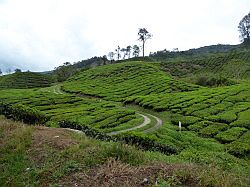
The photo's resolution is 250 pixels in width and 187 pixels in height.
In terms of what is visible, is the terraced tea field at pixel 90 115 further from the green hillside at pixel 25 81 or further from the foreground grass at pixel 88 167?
the green hillside at pixel 25 81

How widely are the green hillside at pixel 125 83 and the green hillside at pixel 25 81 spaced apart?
55.7 ft

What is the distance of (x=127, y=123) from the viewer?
122ft

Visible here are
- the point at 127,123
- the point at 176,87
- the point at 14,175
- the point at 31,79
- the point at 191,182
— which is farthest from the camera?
the point at 31,79

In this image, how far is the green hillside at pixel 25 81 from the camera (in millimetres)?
104812

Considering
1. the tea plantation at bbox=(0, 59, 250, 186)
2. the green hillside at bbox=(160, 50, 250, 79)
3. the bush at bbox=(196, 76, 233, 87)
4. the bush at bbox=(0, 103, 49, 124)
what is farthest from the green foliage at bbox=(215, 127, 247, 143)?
the green hillside at bbox=(160, 50, 250, 79)

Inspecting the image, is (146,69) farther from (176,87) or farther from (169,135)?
(169,135)

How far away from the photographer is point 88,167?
992 cm

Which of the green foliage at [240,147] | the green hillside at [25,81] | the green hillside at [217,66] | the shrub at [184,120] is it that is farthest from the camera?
the green hillside at [25,81]

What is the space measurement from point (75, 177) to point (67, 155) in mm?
1826

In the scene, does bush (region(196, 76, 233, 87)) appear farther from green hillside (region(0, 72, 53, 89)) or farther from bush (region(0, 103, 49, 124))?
bush (region(0, 103, 49, 124))

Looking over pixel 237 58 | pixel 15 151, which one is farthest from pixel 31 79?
pixel 15 151

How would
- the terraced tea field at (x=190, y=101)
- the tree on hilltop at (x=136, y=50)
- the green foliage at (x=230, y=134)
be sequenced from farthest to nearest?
the tree on hilltop at (x=136, y=50)
the terraced tea field at (x=190, y=101)
the green foliage at (x=230, y=134)

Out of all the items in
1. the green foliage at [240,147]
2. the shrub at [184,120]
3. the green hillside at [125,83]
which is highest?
the green hillside at [125,83]

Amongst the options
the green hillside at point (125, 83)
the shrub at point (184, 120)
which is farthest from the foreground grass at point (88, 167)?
the green hillside at point (125, 83)
